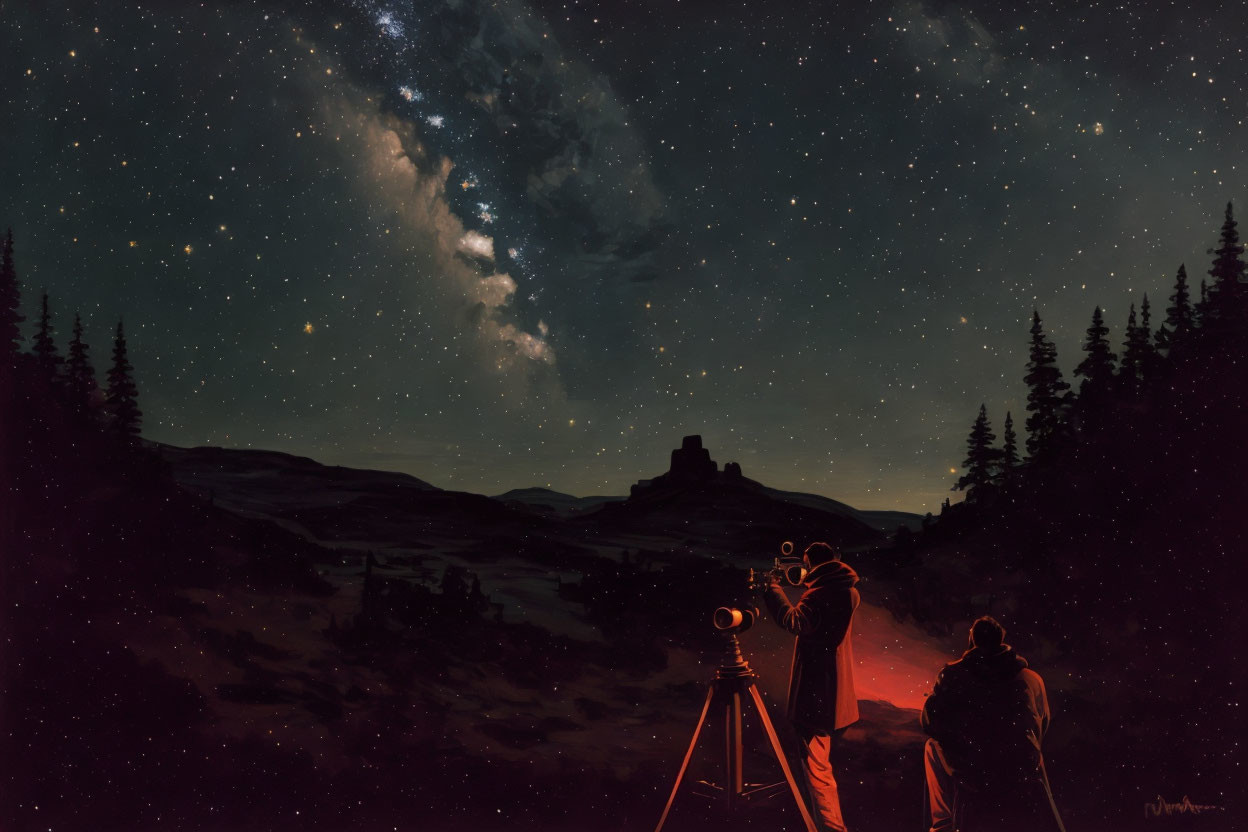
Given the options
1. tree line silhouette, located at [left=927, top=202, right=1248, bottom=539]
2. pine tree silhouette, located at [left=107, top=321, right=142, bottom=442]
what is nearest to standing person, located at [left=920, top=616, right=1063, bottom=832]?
tree line silhouette, located at [left=927, top=202, right=1248, bottom=539]

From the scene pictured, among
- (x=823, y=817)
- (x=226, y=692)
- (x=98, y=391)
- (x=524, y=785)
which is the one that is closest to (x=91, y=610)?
(x=226, y=692)

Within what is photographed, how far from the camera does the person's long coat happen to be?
12.8 ft

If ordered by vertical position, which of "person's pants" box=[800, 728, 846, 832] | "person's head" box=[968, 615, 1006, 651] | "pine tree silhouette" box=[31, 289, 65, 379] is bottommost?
"person's pants" box=[800, 728, 846, 832]

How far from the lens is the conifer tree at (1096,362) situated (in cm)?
570

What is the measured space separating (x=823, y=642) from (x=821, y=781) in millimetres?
817

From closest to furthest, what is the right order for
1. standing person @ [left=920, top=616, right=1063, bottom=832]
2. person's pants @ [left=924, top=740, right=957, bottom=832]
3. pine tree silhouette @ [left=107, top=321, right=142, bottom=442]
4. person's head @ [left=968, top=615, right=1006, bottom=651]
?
standing person @ [left=920, top=616, right=1063, bottom=832], person's head @ [left=968, top=615, right=1006, bottom=651], person's pants @ [left=924, top=740, right=957, bottom=832], pine tree silhouette @ [left=107, top=321, right=142, bottom=442]

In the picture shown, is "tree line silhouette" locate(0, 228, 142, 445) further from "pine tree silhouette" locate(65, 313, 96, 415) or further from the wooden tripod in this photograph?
the wooden tripod

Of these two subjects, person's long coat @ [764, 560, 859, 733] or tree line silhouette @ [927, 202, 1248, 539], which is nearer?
person's long coat @ [764, 560, 859, 733]

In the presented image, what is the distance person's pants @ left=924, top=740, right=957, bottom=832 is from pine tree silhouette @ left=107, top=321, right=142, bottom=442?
6003mm

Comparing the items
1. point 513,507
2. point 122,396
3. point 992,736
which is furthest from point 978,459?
point 122,396

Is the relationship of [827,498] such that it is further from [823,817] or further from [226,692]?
[226,692]

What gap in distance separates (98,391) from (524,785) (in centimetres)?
451

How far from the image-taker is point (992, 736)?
3062mm
